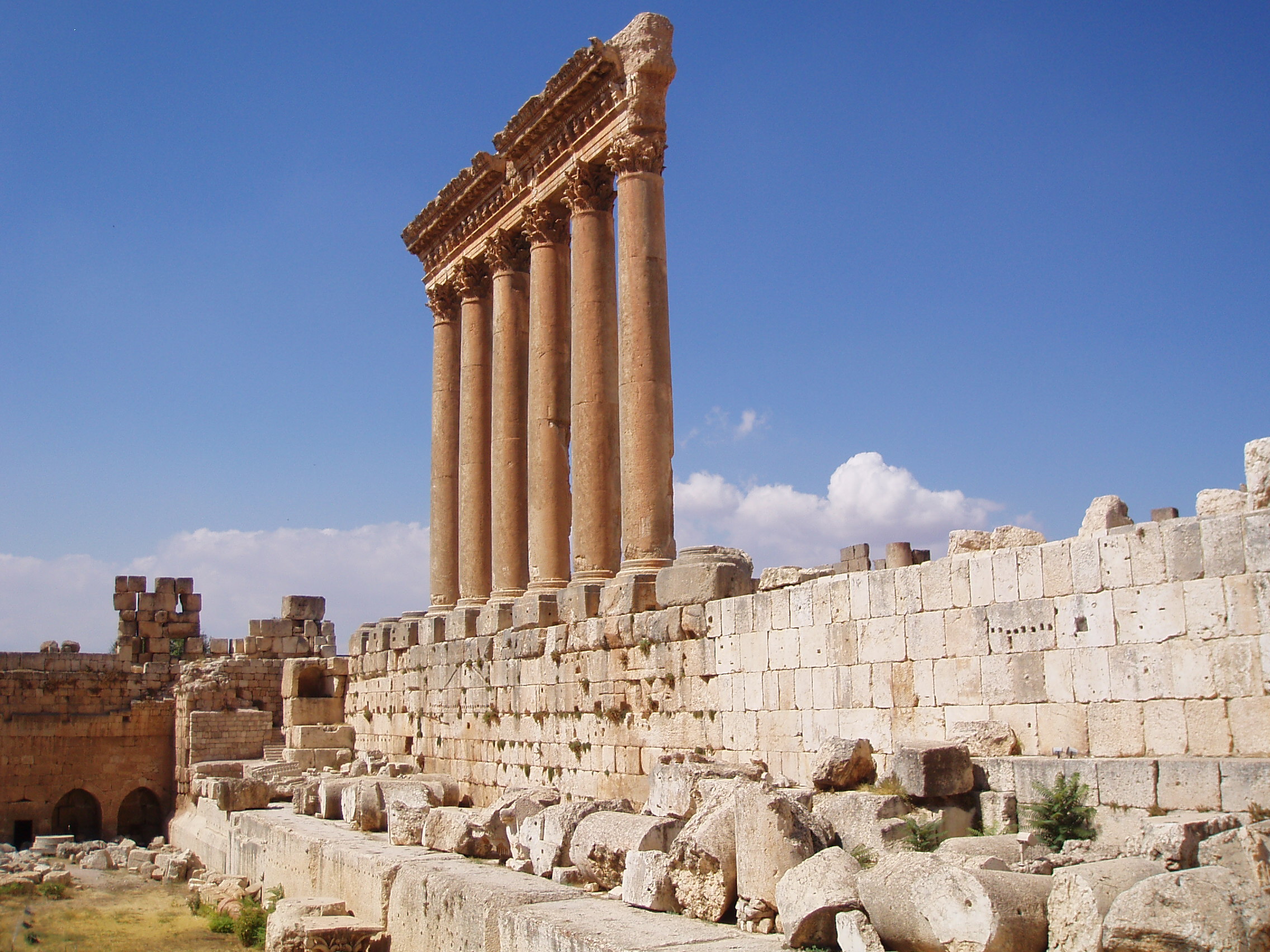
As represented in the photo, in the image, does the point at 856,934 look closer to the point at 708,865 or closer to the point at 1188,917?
the point at 708,865

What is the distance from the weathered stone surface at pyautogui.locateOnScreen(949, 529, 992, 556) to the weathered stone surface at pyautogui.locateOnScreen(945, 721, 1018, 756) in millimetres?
1772

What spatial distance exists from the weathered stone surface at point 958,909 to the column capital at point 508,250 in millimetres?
15940

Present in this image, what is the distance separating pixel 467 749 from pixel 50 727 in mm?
14062

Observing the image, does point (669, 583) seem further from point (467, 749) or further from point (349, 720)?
point (349, 720)


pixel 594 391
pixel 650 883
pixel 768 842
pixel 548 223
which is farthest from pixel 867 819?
pixel 548 223

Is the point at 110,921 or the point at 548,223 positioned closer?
the point at 110,921

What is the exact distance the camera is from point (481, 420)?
2214 centimetres

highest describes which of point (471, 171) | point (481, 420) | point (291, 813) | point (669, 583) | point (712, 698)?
point (471, 171)

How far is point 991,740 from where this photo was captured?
379 inches

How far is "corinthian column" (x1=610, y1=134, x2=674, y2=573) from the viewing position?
16078 mm

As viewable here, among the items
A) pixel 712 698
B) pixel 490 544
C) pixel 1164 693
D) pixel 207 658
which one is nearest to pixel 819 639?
pixel 712 698

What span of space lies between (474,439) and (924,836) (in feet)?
48.5

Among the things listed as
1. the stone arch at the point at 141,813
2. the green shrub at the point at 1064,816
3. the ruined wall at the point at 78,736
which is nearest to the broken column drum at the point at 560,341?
the green shrub at the point at 1064,816

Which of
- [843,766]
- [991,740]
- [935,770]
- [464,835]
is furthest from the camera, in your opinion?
[464,835]
